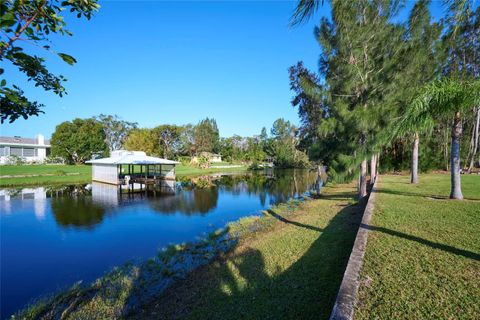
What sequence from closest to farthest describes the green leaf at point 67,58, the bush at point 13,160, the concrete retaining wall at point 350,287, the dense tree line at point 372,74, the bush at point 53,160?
the green leaf at point 67,58, the concrete retaining wall at point 350,287, the dense tree line at point 372,74, the bush at point 13,160, the bush at point 53,160

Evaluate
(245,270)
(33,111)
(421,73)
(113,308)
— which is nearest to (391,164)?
(421,73)

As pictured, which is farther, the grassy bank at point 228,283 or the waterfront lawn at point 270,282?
the grassy bank at point 228,283

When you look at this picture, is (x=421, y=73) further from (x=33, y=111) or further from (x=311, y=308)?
(x=33, y=111)

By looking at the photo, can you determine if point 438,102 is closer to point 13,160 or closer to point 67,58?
point 67,58

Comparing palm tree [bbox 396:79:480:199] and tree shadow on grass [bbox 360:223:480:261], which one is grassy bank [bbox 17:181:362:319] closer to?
tree shadow on grass [bbox 360:223:480:261]

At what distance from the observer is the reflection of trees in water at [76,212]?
33.2 ft

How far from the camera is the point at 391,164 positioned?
21453mm

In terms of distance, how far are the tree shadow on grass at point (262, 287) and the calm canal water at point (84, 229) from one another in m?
2.61

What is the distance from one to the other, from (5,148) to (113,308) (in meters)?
46.2

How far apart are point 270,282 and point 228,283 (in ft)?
2.72

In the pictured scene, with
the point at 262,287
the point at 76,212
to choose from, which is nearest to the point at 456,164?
the point at 262,287

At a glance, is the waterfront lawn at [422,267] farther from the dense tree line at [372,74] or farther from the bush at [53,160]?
the bush at [53,160]

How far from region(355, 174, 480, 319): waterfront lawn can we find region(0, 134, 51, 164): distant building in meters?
44.4

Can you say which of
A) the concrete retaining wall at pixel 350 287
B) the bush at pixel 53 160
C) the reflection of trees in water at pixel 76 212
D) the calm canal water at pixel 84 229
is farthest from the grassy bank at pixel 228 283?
the bush at pixel 53 160
